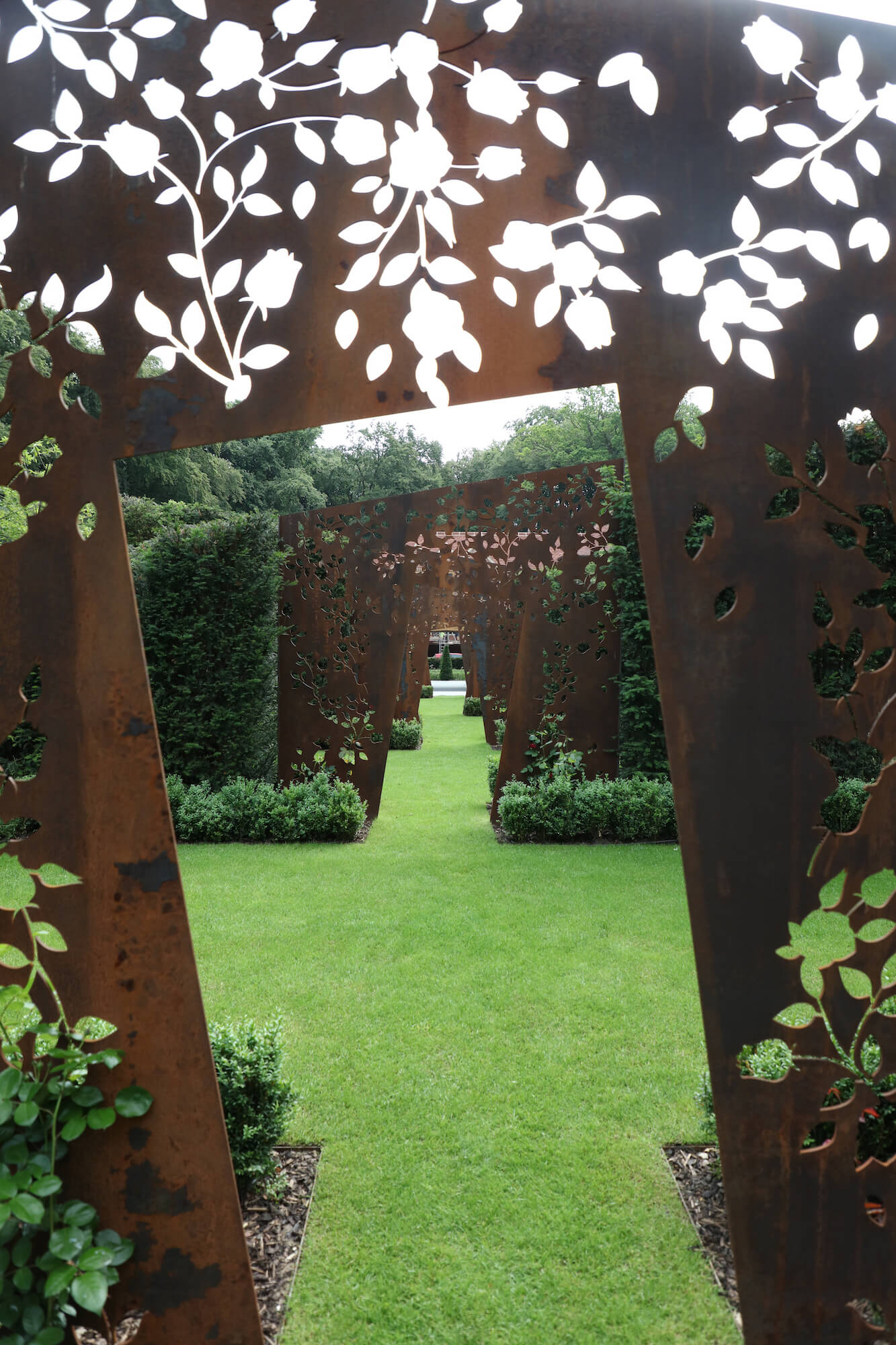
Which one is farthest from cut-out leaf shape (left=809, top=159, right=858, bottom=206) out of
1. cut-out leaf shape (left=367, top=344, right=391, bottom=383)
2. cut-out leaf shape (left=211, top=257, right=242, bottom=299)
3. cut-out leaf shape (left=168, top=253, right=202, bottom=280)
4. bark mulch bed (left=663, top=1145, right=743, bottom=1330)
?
bark mulch bed (left=663, top=1145, right=743, bottom=1330)

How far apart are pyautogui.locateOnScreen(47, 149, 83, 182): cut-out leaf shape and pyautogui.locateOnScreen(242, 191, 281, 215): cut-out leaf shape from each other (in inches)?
19.8

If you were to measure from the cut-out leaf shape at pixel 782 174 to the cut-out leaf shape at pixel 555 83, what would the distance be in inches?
22.5

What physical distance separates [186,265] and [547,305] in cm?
103

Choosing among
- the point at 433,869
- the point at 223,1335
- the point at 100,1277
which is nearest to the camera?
the point at 100,1277

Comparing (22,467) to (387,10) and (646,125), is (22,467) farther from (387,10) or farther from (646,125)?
(646,125)

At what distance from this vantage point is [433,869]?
7.29 metres

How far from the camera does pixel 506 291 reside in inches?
82.3

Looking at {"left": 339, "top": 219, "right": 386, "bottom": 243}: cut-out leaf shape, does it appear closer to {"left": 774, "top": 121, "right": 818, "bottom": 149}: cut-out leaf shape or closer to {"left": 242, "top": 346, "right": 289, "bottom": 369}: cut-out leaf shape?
{"left": 242, "top": 346, "right": 289, "bottom": 369}: cut-out leaf shape

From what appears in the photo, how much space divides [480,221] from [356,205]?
0.36m

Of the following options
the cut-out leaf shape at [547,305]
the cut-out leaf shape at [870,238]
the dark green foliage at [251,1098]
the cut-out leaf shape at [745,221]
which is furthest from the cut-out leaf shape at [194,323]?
the dark green foliage at [251,1098]

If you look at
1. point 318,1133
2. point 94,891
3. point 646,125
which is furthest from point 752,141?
point 318,1133

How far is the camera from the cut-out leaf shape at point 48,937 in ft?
6.86

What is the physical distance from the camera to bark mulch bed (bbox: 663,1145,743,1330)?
2.55m

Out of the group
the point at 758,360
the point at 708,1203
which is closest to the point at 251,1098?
the point at 708,1203
